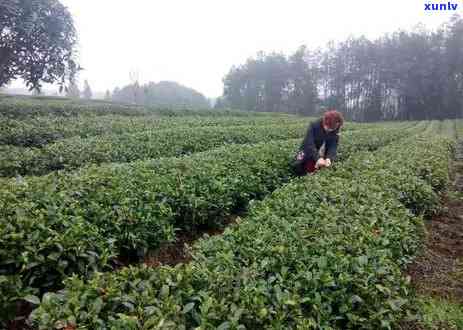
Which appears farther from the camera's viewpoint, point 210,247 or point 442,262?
point 442,262

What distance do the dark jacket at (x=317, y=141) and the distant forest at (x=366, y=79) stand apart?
48271 mm

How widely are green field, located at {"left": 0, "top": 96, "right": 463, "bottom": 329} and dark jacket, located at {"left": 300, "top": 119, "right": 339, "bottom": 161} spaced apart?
0.48 metres

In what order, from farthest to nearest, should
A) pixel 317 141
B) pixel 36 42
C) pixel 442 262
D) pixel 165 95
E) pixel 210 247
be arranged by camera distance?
pixel 165 95 → pixel 36 42 → pixel 317 141 → pixel 442 262 → pixel 210 247

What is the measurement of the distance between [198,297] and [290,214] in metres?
1.69

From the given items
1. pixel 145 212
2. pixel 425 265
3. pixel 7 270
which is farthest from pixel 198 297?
pixel 425 265

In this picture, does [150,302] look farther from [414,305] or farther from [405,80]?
[405,80]

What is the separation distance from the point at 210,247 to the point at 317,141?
156 inches

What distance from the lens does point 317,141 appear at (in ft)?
20.0

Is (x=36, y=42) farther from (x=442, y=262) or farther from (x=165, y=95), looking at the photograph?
(x=165, y=95)

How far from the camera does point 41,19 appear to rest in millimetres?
8766

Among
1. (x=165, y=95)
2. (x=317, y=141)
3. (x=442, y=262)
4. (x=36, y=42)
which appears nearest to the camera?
(x=442, y=262)

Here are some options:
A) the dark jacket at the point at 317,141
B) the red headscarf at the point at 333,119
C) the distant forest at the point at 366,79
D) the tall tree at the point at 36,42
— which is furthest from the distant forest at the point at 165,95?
the red headscarf at the point at 333,119

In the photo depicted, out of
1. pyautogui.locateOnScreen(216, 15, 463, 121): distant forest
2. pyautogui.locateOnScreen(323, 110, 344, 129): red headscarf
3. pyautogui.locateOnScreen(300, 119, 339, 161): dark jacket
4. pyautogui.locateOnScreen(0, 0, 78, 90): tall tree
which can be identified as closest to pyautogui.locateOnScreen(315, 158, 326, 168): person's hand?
pyautogui.locateOnScreen(300, 119, 339, 161): dark jacket

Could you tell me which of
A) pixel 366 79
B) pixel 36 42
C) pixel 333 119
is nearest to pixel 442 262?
pixel 333 119
